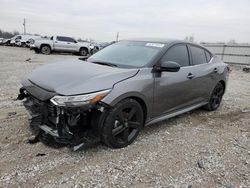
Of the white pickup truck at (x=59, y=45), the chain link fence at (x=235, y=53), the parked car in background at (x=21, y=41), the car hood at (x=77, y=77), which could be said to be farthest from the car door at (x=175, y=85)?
the parked car in background at (x=21, y=41)

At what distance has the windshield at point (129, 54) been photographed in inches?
147

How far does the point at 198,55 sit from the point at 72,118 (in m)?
3.00

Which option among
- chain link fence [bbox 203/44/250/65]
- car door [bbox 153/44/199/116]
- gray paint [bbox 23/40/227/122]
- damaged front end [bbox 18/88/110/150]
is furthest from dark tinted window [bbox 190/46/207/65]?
chain link fence [bbox 203/44/250/65]

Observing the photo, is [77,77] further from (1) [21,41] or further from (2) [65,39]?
(1) [21,41]

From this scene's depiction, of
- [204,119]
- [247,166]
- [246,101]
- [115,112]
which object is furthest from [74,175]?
[246,101]

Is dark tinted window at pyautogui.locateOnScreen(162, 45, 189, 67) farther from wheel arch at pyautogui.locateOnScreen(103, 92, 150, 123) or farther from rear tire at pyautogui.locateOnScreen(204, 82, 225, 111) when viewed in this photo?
rear tire at pyautogui.locateOnScreen(204, 82, 225, 111)

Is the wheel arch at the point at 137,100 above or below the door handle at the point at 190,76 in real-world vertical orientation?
below

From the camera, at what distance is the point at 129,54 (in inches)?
158

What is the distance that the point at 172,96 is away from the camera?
3959mm

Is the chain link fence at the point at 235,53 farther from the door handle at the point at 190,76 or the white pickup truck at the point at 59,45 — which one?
the door handle at the point at 190,76

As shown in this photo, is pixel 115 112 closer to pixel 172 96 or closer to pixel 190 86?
pixel 172 96

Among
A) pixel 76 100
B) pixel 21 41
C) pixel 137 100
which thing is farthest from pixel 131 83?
pixel 21 41

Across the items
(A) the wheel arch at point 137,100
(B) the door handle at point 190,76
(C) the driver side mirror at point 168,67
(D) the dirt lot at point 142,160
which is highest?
(C) the driver side mirror at point 168,67

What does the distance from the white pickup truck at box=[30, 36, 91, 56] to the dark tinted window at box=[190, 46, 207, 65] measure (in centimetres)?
1678
